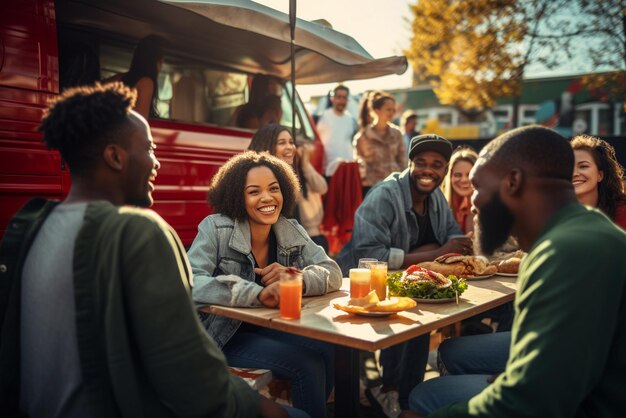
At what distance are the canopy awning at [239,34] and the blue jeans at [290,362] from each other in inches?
104

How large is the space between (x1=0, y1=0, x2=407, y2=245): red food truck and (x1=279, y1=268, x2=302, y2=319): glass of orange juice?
6.98 ft

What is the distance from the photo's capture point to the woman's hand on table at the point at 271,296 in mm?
2506

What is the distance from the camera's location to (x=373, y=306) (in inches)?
92.0

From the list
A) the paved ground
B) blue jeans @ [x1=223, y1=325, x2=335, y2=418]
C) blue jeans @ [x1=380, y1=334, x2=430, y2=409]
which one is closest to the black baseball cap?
blue jeans @ [x1=380, y1=334, x2=430, y2=409]

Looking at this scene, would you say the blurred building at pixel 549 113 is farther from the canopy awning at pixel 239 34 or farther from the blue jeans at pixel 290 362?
the blue jeans at pixel 290 362

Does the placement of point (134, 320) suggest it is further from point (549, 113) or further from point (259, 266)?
point (549, 113)

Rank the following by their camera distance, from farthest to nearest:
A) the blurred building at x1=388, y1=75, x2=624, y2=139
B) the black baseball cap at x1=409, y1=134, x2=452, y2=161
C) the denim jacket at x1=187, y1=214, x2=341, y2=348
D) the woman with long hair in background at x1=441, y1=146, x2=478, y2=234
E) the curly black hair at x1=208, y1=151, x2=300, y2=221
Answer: the blurred building at x1=388, y1=75, x2=624, y2=139
the woman with long hair in background at x1=441, y1=146, x2=478, y2=234
the black baseball cap at x1=409, y1=134, x2=452, y2=161
the curly black hair at x1=208, y1=151, x2=300, y2=221
the denim jacket at x1=187, y1=214, x2=341, y2=348

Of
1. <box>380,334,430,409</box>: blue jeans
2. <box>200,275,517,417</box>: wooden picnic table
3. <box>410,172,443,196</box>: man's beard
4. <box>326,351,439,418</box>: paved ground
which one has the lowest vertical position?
<box>326,351,439,418</box>: paved ground

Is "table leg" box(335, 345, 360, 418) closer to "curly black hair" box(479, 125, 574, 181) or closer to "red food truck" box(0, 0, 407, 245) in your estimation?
"curly black hair" box(479, 125, 574, 181)

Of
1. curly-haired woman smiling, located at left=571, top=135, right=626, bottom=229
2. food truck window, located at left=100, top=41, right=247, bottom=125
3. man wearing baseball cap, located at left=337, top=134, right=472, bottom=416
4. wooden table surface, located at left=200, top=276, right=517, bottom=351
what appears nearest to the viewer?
wooden table surface, located at left=200, top=276, right=517, bottom=351

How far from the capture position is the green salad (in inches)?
105

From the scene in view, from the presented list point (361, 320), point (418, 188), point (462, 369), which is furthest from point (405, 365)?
point (361, 320)

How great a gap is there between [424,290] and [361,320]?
489 millimetres

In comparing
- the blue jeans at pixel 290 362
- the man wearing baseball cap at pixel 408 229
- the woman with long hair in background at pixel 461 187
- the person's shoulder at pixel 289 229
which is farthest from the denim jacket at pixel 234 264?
the woman with long hair in background at pixel 461 187
